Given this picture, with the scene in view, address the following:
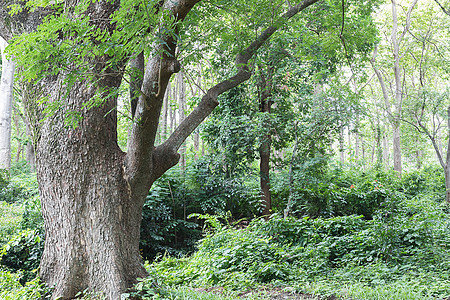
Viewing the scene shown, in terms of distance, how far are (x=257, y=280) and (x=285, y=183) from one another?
12.3 feet

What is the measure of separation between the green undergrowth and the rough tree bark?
61 cm

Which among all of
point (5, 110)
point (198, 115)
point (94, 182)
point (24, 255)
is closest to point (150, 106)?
point (198, 115)

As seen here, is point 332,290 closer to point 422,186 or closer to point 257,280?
point 257,280

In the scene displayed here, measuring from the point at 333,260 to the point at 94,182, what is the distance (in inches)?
161

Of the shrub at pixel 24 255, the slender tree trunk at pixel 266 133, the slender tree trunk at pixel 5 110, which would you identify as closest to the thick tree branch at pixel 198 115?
the slender tree trunk at pixel 266 133

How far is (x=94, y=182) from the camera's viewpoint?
4.31 meters

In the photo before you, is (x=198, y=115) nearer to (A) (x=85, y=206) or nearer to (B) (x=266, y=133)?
(A) (x=85, y=206)

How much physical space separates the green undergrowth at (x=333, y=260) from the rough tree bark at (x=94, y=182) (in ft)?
2.01

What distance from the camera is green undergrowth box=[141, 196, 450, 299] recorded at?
4.00 meters

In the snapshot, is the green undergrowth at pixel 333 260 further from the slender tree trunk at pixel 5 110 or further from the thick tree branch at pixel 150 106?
the slender tree trunk at pixel 5 110

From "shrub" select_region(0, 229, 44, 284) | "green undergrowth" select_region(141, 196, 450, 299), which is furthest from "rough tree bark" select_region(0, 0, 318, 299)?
"shrub" select_region(0, 229, 44, 284)

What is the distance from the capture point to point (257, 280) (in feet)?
15.1

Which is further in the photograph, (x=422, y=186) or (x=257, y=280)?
(x=422, y=186)

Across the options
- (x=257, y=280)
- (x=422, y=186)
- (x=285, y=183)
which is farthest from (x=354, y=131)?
(x=422, y=186)
